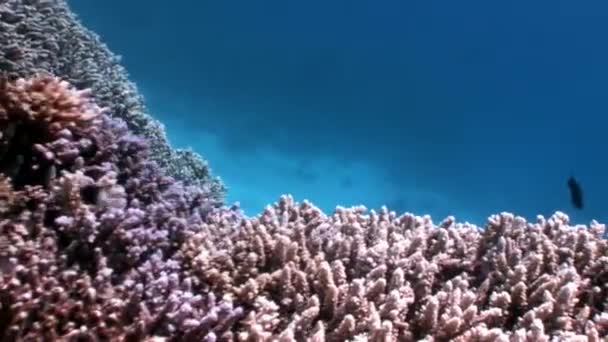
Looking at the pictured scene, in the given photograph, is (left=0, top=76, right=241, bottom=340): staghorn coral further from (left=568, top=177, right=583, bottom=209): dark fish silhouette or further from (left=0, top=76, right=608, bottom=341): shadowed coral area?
(left=568, top=177, right=583, bottom=209): dark fish silhouette

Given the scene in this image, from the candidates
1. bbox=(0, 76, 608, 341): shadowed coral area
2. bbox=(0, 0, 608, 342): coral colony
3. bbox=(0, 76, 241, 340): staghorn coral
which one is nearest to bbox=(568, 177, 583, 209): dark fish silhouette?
bbox=(0, 0, 608, 342): coral colony

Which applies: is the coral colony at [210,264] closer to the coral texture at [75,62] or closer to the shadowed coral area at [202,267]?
the shadowed coral area at [202,267]

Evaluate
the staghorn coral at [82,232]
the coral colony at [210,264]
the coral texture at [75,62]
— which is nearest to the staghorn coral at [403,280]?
the coral colony at [210,264]

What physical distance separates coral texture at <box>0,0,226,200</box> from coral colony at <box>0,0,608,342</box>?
37 cm

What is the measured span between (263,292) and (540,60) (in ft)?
232

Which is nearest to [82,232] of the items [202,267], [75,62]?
[202,267]

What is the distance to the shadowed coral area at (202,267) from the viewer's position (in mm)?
2744

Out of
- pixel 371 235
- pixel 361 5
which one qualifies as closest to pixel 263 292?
pixel 371 235

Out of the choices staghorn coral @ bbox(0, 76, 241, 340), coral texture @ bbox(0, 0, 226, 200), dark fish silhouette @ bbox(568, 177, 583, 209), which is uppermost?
dark fish silhouette @ bbox(568, 177, 583, 209)

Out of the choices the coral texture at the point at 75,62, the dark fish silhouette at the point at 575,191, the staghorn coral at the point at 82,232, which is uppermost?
the dark fish silhouette at the point at 575,191

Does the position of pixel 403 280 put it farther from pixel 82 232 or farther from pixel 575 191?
pixel 575 191

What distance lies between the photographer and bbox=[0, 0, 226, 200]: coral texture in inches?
195

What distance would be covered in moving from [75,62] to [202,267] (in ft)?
14.4

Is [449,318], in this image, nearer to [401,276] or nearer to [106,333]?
[401,276]
